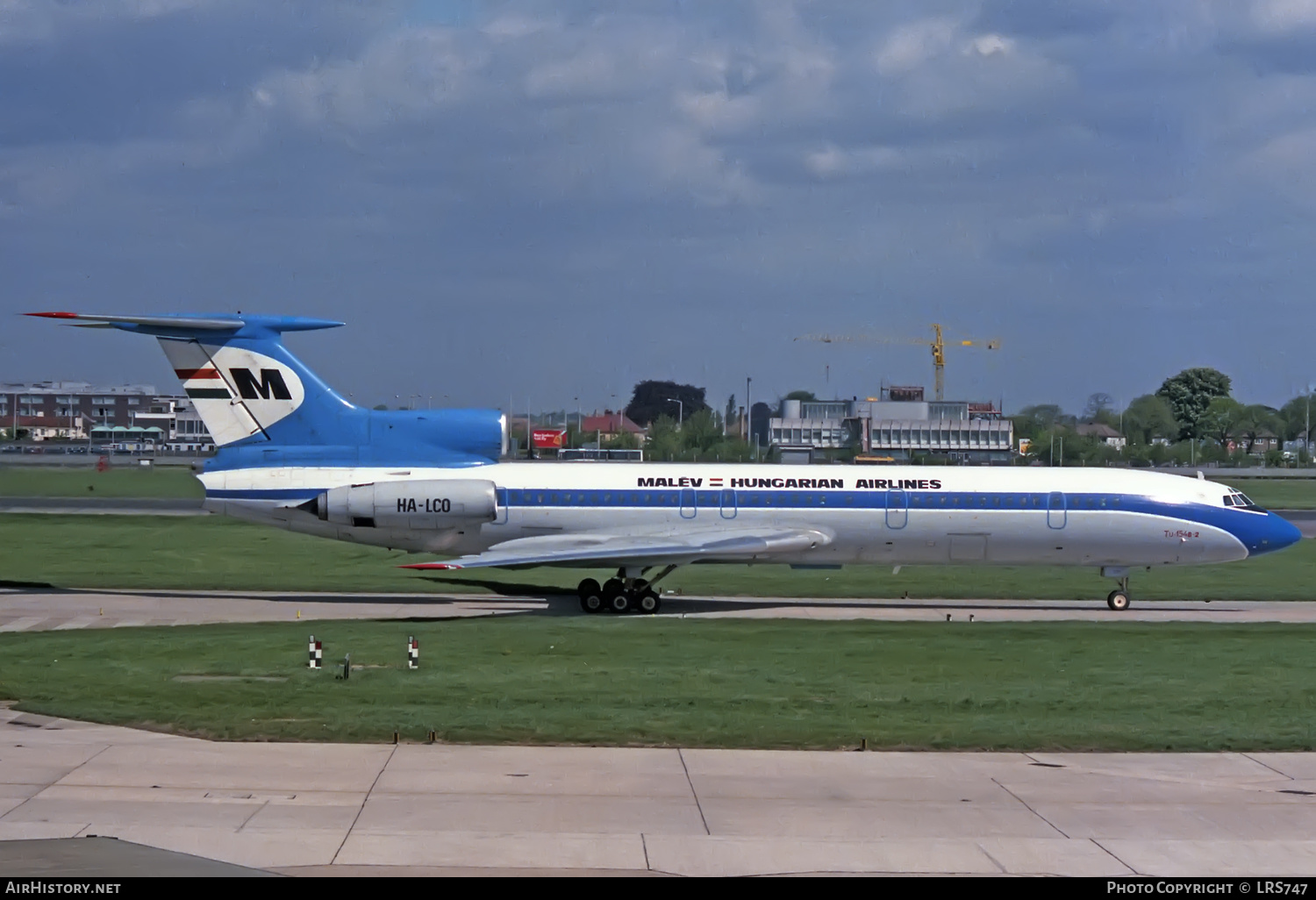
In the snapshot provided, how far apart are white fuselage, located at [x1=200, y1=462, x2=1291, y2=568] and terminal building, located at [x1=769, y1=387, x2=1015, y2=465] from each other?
6227 cm

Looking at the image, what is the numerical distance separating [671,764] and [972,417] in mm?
99816

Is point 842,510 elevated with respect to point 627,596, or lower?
elevated

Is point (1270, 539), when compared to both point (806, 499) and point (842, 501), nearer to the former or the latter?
point (842, 501)

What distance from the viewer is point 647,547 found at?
2958 centimetres

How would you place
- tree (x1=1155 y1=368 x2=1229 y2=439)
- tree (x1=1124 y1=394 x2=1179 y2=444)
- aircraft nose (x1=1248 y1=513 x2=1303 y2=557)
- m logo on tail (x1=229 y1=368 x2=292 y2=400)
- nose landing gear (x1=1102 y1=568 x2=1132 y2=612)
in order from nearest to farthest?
m logo on tail (x1=229 y1=368 x2=292 y2=400) → nose landing gear (x1=1102 y1=568 x2=1132 y2=612) → aircraft nose (x1=1248 y1=513 x2=1303 y2=557) → tree (x1=1124 y1=394 x2=1179 y2=444) → tree (x1=1155 y1=368 x2=1229 y2=439)

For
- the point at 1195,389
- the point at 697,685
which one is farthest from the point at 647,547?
the point at 1195,389

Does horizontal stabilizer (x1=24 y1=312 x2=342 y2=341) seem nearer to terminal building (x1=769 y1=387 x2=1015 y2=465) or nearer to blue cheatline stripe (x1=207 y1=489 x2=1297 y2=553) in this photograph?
blue cheatline stripe (x1=207 y1=489 x2=1297 y2=553)

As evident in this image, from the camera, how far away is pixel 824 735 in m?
16.4

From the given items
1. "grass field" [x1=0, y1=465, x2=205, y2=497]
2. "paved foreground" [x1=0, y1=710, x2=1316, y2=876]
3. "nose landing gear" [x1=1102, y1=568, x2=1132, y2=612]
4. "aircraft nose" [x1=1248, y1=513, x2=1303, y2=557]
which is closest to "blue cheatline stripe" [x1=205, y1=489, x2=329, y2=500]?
"paved foreground" [x1=0, y1=710, x2=1316, y2=876]

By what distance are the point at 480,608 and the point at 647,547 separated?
4.37 meters

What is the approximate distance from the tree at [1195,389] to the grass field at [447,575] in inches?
5627

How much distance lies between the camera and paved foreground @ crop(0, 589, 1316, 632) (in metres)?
28.5
